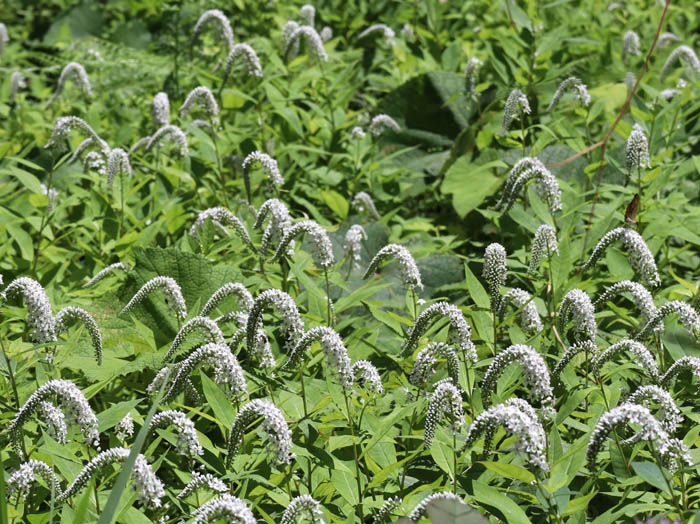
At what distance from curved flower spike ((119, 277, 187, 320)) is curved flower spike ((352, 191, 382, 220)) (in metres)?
1.64

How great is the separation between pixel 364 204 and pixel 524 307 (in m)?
1.80

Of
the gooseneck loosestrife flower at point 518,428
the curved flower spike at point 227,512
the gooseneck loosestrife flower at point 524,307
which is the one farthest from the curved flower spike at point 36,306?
the gooseneck loosestrife flower at point 524,307

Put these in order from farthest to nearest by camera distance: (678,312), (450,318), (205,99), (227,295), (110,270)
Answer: (205,99) < (110,270) < (227,295) < (678,312) < (450,318)

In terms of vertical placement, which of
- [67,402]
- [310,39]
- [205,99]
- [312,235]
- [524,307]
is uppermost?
[310,39]

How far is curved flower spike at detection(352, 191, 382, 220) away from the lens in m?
4.59

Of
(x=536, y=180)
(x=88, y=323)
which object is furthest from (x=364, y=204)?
(x=88, y=323)

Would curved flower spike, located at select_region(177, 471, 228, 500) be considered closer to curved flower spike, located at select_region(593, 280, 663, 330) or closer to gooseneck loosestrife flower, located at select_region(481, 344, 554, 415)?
gooseneck loosestrife flower, located at select_region(481, 344, 554, 415)

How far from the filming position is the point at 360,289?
3.50m

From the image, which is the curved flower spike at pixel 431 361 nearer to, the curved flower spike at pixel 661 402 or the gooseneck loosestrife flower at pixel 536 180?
the curved flower spike at pixel 661 402

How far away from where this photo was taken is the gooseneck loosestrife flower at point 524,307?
306cm

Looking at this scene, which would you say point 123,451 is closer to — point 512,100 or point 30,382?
point 30,382

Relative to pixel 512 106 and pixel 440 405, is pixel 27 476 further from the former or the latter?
pixel 512 106

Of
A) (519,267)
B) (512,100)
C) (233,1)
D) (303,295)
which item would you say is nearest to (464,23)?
(233,1)

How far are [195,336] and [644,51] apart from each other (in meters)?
5.37
